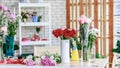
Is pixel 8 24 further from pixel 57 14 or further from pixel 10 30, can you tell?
pixel 57 14

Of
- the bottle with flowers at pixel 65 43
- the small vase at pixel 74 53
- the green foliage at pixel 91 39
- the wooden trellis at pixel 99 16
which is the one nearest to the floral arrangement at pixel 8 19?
the bottle with flowers at pixel 65 43

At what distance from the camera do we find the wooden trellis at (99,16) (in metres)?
6.40

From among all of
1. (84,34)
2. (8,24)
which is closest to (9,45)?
(8,24)

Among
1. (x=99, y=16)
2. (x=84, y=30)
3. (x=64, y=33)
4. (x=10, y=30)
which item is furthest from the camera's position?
(x=99, y=16)

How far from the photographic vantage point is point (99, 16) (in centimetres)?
648

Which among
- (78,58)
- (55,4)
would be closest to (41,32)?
(55,4)

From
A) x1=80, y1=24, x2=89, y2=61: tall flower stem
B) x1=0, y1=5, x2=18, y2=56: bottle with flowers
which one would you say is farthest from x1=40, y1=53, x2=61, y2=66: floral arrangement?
x1=0, y1=5, x2=18, y2=56: bottle with flowers

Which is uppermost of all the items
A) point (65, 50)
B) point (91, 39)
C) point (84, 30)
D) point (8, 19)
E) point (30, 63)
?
point (8, 19)

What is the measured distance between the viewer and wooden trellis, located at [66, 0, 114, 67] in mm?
6402

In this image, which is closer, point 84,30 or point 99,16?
point 84,30

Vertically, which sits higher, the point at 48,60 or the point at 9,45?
the point at 9,45

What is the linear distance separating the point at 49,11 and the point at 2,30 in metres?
3.07

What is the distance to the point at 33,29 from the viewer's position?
655 centimetres

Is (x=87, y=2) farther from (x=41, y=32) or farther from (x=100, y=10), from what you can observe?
(x=41, y=32)
